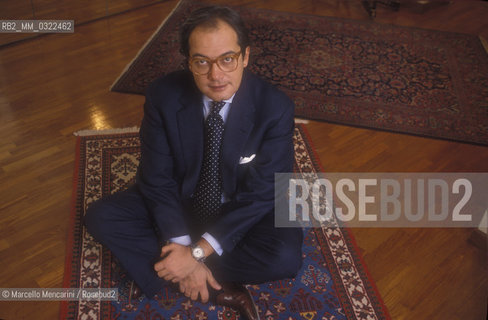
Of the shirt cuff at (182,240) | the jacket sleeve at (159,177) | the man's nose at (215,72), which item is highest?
the man's nose at (215,72)

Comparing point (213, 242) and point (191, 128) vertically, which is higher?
point (191, 128)

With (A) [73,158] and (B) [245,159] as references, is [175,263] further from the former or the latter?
(A) [73,158]

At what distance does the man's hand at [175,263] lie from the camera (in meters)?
1.68

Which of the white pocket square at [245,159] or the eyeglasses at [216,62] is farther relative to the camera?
the white pocket square at [245,159]

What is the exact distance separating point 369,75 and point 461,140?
0.94 metres

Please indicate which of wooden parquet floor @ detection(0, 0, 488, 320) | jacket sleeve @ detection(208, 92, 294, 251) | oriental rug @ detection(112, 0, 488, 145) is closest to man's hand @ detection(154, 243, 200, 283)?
jacket sleeve @ detection(208, 92, 294, 251)

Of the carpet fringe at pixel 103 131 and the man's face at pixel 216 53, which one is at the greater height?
the man's face at pixel 216 53

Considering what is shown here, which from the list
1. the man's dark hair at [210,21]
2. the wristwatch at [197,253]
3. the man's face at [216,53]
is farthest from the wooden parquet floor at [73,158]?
the man's dark hair at [210,21]

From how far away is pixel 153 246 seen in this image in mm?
1793

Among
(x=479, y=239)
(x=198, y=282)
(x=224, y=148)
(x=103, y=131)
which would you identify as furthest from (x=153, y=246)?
(x=479, y=239)

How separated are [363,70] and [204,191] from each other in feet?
7.42

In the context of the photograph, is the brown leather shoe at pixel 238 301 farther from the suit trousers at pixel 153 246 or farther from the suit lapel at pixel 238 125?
the suit lapel at pixel 238 125

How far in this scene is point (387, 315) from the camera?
190 cm

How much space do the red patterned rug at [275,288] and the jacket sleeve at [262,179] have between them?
0.37 meters
